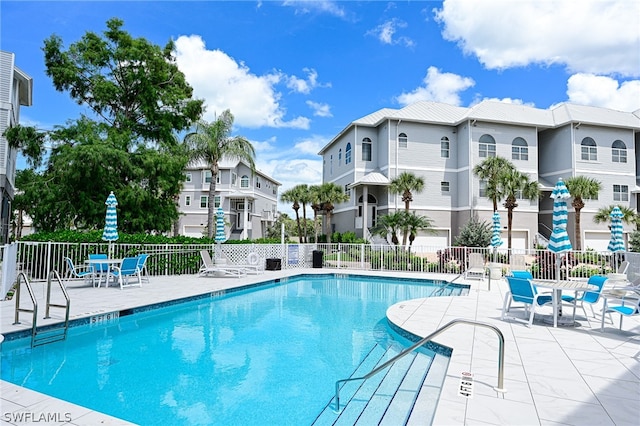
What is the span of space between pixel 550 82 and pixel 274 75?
48.7 ft

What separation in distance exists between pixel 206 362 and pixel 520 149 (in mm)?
27181

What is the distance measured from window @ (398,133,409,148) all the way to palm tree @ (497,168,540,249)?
21.7 feet

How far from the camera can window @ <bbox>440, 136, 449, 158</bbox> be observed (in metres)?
26.6

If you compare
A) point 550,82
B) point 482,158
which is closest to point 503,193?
point 482,158

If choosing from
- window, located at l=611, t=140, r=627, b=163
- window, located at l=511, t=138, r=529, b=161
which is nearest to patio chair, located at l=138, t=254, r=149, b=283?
window, located at l=511, t=138, r=529, b=161

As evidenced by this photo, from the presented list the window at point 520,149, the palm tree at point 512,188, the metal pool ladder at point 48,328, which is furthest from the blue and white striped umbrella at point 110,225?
the window at point 520,149

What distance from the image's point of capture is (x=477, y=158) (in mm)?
25250

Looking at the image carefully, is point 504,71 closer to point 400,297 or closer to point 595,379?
point 400,297

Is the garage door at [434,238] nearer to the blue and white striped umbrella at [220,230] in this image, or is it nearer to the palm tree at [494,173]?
the palm tree at [494,173]

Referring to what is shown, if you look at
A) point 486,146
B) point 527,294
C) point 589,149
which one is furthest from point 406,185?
point 527,294

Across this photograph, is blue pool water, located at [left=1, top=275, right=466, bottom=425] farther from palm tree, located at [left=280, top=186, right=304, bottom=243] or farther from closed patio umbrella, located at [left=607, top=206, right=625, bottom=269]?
palm tree, located at [left=280, top=186, right=304, bottom=243]

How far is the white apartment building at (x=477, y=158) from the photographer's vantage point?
83.5 ft

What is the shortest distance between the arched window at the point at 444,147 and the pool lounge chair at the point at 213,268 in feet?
59.9

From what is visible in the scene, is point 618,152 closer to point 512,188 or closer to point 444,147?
point 512,188
